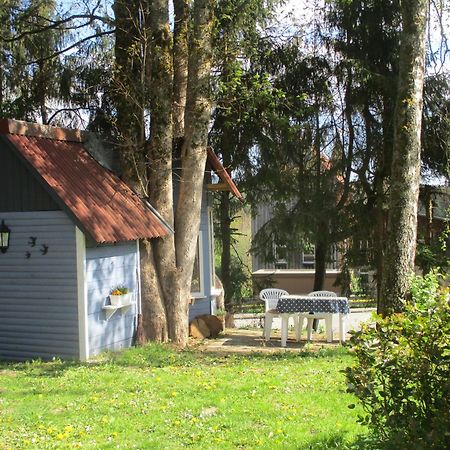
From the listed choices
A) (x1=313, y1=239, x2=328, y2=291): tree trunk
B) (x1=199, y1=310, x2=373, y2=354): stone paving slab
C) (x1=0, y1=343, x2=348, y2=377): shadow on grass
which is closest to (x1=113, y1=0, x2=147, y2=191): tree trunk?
(x1=0, y1=343, x2=348, y2=377): shadow on grass

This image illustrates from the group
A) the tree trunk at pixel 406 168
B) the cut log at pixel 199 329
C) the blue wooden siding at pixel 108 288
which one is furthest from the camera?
the cut log at pixel 199 329

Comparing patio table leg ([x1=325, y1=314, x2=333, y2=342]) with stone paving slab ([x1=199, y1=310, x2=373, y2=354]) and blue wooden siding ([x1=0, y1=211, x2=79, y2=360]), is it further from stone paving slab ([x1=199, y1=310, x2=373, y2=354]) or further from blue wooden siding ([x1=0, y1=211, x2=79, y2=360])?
blue wooden siding ([x1=0, y1=211, x2=79, y2=360])

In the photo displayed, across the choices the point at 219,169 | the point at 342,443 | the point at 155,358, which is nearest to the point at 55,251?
the point at 155,358

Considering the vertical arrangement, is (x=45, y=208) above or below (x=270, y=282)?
above

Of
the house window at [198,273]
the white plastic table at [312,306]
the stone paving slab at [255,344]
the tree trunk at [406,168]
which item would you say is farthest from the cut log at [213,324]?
the tree trunk at [406,168]

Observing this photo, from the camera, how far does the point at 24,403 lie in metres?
7.02

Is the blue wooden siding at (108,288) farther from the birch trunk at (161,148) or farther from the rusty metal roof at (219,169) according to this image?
the rusty metal roof at (219,169)

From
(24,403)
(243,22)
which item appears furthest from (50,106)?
(24,403)

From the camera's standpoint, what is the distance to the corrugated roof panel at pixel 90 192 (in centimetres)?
1014

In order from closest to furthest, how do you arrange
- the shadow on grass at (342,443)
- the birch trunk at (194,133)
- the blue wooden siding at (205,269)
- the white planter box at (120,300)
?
the shadow on grass at (342,443) → the white planter box at (120,300) → the birch trunk at (194,133) → the blue wooden siding at (205,269)

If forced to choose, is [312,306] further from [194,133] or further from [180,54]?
[180,54]

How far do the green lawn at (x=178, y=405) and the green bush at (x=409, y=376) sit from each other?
93cm

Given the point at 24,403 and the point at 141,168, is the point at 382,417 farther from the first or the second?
the point at 141,168

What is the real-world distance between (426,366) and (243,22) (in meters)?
13.3
